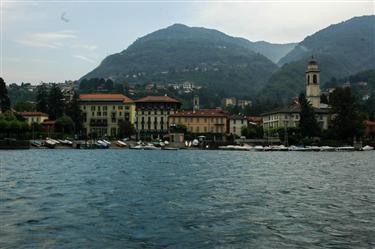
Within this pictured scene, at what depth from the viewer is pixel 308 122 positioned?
125250 mm

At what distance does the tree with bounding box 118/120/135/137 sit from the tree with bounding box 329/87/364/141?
184 feet

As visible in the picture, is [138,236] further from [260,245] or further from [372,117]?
[372,117]

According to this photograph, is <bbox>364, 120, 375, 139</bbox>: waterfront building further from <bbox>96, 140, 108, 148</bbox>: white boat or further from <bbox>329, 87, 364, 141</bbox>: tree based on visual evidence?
<bbox>96, 140, 108, 148</bbox>: white boat

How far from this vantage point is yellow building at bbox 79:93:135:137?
163 m

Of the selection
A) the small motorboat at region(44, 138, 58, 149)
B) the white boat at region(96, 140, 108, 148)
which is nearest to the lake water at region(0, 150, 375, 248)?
the small motorboat at region(44, 138, 58, 149)

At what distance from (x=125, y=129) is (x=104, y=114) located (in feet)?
52.0

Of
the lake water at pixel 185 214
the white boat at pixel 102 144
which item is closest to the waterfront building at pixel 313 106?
the white boat at pixel 102 144

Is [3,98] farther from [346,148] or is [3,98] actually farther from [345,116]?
[346,148]

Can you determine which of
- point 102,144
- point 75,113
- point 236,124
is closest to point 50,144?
point 102,144

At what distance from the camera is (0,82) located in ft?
427

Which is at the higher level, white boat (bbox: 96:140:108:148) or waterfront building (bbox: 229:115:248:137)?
waterfront building (bbox: 229:115:248:137)

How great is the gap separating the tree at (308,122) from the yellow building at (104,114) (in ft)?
186

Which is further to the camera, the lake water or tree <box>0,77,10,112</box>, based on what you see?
tree <box>0,77,10,112</box>

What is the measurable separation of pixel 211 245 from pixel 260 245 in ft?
5.39
